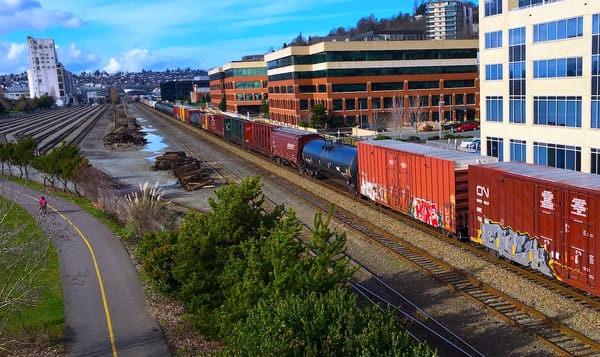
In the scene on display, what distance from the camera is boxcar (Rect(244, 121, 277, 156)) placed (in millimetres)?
52409

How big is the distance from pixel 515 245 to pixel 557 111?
2466 centimetres

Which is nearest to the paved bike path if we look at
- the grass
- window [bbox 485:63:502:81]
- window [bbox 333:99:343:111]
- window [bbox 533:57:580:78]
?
the grass

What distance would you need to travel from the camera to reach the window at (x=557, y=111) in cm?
3736

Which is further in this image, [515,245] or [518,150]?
[518,150]

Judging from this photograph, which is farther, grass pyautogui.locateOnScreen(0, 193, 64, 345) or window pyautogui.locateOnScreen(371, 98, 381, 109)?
window pyautogui.locateOnScreen(371, 98, 381, 109)

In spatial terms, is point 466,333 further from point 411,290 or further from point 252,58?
point 252,58

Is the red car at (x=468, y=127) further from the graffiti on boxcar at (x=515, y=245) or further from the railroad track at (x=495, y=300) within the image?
the graffiti on boxcar at (x=515, y=245)

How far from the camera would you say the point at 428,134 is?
3113 inches

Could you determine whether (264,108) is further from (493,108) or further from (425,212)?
(425,212)

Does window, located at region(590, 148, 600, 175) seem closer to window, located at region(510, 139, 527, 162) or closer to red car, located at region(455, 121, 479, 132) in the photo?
window, located at region(510, 139, 527, 162)

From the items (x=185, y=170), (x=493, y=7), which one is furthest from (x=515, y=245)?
(x=185, y=170)

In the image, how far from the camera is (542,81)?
4009 centimetres

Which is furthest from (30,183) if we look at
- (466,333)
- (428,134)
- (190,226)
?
(428,134)

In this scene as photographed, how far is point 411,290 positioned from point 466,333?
346 cm
